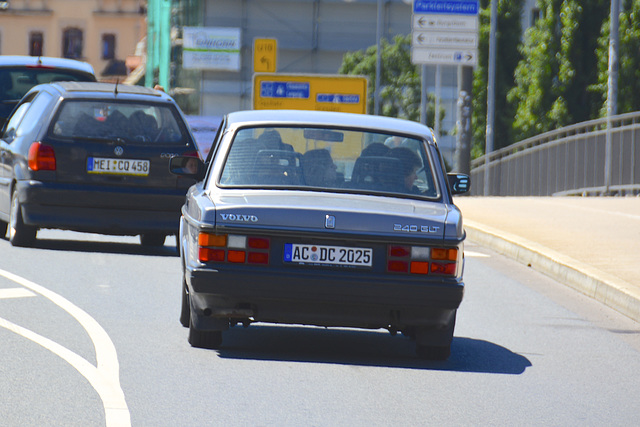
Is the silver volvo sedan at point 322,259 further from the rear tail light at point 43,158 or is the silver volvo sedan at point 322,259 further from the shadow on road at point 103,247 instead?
the shadow on road at point 103,247

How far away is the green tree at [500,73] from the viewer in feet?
141

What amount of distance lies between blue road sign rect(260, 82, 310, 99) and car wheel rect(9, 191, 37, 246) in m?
21.8

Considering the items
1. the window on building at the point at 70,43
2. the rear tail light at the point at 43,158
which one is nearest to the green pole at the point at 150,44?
the window on building at the point at 70,43

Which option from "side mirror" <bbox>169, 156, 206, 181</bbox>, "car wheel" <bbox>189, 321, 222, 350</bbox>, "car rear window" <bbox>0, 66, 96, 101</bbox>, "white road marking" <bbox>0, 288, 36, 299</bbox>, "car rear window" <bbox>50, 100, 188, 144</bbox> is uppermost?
"car rear window" <bbox>0, 66, 96, 101</bbox>

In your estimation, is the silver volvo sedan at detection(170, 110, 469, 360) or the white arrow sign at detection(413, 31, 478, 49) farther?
the white arrow sign at detection(413, 31, 478, 49)

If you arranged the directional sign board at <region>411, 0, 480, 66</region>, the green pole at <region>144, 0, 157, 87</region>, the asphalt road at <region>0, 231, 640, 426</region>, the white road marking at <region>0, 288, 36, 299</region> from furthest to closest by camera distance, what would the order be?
the green pole at <region>144, 0, 157, 87</region>
the directional sign board at <region>411, 0, 480, 66</region>
the white road marking at <region>0, 288, 36, 299</region>
the asphalt road at <region>0, 231, 640, 426</region>

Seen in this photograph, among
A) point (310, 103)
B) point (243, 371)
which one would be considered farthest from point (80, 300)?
point (310, 103)

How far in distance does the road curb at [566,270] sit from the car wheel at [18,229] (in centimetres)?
502

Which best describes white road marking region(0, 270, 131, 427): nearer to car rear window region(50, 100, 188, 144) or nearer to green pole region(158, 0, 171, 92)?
car rear window region(50, 100, 188, 144)

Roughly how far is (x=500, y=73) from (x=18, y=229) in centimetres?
3234

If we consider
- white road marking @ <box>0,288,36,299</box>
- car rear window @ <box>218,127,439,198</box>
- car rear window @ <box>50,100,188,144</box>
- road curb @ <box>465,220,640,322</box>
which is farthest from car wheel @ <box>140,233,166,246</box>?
car rear window @ <box>218,127,439,198</box>

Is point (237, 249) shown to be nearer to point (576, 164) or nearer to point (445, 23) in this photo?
point (445, 23)

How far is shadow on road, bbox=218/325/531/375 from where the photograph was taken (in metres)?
8.09

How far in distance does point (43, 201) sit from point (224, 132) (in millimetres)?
4698
